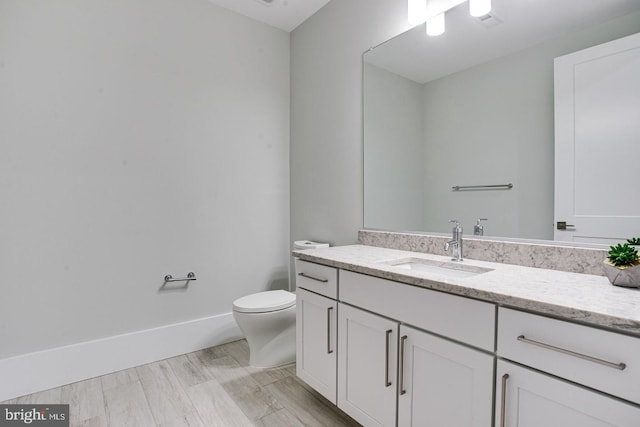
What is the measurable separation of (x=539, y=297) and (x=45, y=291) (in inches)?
96.1

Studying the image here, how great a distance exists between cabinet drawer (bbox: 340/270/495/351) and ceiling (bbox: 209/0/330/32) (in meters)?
2.10

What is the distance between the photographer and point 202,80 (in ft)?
7.93

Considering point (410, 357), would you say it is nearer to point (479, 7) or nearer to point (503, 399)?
point (503, 399)

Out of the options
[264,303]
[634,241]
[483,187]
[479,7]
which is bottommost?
[264,303]

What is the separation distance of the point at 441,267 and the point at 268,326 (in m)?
1.17

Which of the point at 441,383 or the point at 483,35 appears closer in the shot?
the point at 441,383

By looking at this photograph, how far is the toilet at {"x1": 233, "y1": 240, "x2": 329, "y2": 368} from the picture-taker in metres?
2.04

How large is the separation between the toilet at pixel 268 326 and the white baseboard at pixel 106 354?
0.47 m

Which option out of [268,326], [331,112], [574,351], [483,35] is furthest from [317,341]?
[483,35]

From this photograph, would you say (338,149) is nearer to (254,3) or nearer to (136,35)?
(254,3)

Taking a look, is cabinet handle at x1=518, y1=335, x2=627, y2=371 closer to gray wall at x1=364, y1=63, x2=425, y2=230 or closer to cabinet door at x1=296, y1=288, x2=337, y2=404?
cabinet door at x1=296, y1=288, x2=337, y2=404

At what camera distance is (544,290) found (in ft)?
3.15

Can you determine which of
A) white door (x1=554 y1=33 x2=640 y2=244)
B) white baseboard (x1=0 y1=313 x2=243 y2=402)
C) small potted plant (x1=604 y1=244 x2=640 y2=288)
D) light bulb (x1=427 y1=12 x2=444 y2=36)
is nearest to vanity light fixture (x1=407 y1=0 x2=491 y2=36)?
light bulb (x1=427 y1=12 x2=444 y2=36)

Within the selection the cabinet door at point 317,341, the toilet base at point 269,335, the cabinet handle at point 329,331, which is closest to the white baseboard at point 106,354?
the toilet base at point 269,335
